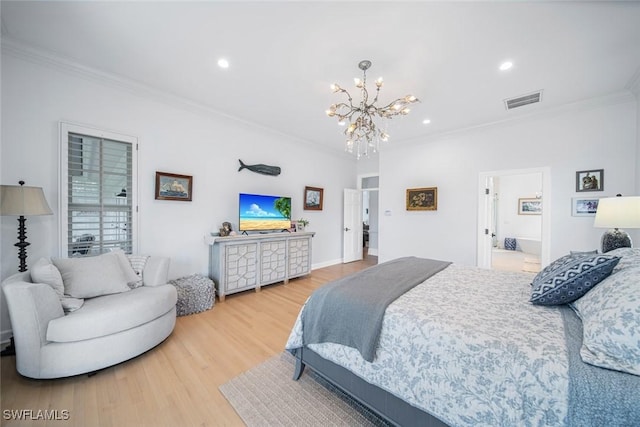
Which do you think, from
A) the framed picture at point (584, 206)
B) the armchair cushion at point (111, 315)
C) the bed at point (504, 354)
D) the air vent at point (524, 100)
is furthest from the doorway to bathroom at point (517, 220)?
the armchair cushion at point (111, 315)

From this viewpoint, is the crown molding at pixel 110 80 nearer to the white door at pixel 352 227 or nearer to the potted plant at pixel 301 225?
the potted plant at pixel 301 225

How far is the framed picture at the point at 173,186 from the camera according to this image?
311 cm

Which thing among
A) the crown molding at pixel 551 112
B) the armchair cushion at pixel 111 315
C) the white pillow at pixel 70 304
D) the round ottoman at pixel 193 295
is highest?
the crown molding at pixel 551 112

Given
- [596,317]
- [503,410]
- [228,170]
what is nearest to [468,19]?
[596,317]

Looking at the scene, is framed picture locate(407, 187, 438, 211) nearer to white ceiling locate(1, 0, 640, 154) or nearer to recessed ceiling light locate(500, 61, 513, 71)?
white ceiling locate(1, 0, 640, 154)

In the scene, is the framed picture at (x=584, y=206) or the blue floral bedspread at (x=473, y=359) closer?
the blue floral bedspread at (x=473, y=359)

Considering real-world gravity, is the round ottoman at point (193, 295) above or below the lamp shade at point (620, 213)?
below

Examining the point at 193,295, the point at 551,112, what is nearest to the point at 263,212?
the point at 193,295

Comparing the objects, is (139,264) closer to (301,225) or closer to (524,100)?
(301,225)

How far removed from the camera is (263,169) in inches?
167

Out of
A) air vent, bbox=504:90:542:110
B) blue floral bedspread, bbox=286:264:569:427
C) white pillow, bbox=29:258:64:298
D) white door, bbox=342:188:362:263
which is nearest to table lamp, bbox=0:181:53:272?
white pillow, bbox=29:258:64:298

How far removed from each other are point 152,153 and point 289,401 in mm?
3256

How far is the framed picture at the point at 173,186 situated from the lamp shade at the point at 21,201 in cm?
107

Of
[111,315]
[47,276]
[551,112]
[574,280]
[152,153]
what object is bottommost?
[111,315]
